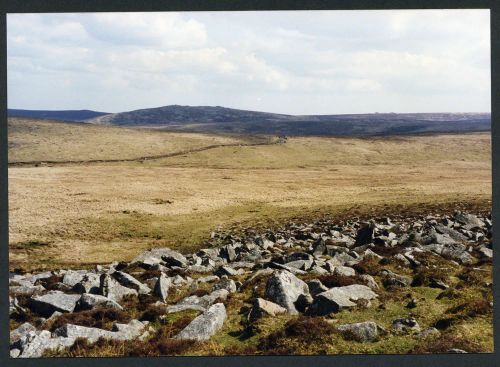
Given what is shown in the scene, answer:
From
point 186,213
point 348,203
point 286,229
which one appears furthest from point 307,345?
point 348,203

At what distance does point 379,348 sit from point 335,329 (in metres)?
1.20

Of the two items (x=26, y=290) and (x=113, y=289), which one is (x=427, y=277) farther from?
(x=26, y=290)

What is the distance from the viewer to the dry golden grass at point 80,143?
65438 millimetres

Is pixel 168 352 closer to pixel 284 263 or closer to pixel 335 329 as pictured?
pixel 335 329

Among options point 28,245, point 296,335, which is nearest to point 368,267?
point 296,335

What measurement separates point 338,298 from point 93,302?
24.4 ft

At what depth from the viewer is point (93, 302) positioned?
13.7 metres

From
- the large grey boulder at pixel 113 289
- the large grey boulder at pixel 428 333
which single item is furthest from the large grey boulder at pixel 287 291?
the large grey boulder at pixel 113 289

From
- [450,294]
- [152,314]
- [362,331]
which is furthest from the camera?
[450,294]

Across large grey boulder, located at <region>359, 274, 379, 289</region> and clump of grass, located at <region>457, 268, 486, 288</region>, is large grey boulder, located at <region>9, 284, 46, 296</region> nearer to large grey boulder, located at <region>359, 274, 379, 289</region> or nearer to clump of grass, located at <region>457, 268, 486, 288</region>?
large grey boulder, located at <region>359, 274, 379, 289</region>

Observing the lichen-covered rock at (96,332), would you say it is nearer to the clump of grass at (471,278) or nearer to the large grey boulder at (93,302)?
the large grey boulder at (93,302)

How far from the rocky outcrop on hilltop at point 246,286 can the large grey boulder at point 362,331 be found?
0.03 meters

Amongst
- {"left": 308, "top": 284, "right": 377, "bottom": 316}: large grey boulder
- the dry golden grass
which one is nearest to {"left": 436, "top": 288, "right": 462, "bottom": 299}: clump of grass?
{"left": 308, "top": 284, "right": 377, "bottom": 316}: large grey boulder

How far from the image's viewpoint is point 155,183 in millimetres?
43625
